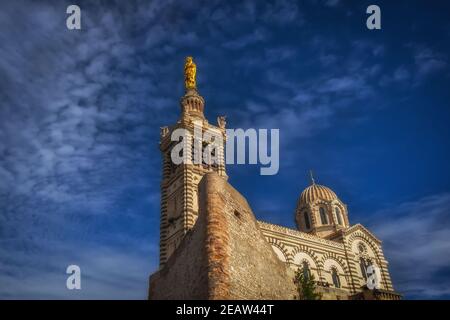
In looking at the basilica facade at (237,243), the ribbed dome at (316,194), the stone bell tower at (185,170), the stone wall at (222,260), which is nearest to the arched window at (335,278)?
the basilica facade at (237,243)

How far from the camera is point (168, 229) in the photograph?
28609 mm

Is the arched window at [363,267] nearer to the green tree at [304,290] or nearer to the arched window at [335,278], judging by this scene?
the arched window at [335,278]

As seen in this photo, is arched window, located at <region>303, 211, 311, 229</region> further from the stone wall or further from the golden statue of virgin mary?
the stone wall

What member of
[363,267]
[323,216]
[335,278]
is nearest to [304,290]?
[335,278]

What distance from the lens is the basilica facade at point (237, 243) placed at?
362 inches

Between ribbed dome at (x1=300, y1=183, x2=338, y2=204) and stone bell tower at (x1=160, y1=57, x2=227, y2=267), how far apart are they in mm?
10329

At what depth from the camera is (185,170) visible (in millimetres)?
29422

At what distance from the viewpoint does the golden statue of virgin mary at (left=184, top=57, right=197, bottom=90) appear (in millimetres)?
38656
